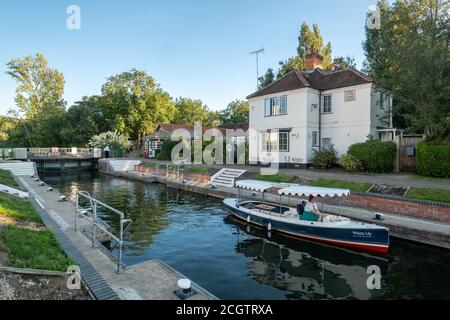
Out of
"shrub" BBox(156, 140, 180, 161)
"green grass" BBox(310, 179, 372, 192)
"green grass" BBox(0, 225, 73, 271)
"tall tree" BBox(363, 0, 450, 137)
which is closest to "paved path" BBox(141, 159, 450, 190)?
"green grass" BBox(310, 179, 372, 192)

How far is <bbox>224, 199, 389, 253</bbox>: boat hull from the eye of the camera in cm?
1149

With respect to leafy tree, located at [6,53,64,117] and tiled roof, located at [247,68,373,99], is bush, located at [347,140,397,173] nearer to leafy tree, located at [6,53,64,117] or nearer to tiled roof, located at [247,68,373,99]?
tiled roof, located at [247,68,373,99]

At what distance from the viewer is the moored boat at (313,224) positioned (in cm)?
1164

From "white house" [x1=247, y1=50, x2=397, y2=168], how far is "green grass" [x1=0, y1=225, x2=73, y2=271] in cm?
2208

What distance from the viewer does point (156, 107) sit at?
200 feet

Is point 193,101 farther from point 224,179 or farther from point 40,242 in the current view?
point 40,242

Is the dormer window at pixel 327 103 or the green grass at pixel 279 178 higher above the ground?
the dormer window at pixel 327 103

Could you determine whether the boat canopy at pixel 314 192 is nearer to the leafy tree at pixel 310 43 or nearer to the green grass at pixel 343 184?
the green grass at pixel 343 184

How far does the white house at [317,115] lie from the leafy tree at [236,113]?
3474 cm

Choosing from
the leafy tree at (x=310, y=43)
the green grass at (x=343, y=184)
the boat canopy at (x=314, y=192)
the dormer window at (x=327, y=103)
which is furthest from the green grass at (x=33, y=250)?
the leafy tree at (x=310, y=43)

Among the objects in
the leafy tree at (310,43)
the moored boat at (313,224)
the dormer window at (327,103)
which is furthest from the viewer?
the leafy tree at (310,43)

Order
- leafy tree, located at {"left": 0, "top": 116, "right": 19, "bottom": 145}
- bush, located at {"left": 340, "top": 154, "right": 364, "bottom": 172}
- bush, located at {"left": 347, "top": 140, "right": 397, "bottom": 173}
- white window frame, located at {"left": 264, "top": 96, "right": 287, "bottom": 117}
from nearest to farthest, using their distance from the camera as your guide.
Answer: bush, located at {"left": 347, "top": 140, "right": 397, "bottom": 173} < bush, located at {"left": 340, "top": 154, "right": 364, "bottom": 172} < white window frame, located at {"left": 264, "top": 96, "right": 287, "bottom": 117} < leafy tree, located at {"left": 0, "top": 116, "right": 19, "bottom": 145}

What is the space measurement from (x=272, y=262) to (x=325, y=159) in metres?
16.8

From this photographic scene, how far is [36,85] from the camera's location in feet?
227
